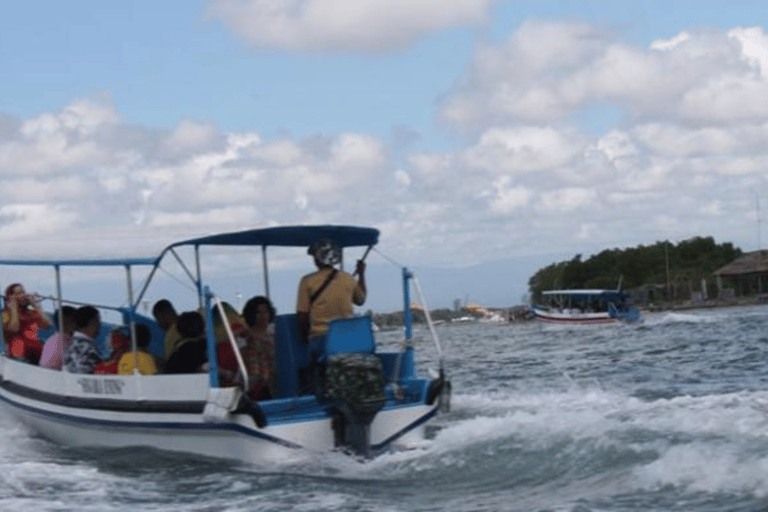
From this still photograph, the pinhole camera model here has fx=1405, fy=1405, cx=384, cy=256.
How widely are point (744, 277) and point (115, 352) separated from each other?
78.9 meters

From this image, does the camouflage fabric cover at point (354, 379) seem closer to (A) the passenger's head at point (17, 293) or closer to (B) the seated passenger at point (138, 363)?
(B) the seated passenger at point (138, 363)

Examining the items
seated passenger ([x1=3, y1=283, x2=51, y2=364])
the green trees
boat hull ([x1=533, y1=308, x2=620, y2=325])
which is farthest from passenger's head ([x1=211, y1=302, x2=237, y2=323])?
the green trees

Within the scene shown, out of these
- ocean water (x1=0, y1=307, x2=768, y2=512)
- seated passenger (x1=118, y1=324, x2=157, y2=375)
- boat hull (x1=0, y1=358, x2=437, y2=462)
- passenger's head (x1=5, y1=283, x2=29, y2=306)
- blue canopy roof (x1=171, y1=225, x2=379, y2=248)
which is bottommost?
ocean water (x1=0, y1=307, x2=768, y2=512)

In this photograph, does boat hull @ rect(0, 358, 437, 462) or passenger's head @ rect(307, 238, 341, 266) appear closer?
boat hull @ rect(0, 358, 437, 462)

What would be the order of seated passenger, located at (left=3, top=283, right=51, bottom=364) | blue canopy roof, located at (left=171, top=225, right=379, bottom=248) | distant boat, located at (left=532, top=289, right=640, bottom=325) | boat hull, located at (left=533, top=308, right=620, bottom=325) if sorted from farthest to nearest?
boat hull, located at (left=533, top=308, right=620, bottom=325)
distant boat, located at (left=532, top=289, right=640, bottom=325)
seated passenger, located at (left=3, top=283, right=51, bottom=364)
blue canopy roof, located at (left=171, top=225, right=379, bottom=248)

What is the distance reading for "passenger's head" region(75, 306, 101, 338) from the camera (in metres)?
14.2

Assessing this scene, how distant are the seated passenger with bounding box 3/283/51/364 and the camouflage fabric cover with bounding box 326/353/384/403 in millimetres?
5120

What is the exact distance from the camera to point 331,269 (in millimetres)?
12906

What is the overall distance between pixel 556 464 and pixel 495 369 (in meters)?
16.3

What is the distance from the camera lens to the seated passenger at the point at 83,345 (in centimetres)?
1397

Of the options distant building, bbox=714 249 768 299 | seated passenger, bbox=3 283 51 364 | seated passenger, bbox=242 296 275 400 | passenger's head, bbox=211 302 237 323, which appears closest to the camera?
seated passenger, bbox=242 296 275 400

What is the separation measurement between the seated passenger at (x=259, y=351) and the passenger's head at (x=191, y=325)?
44 cm

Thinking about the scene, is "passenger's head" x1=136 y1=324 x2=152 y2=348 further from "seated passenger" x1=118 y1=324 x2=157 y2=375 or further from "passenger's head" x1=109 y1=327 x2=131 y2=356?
"seated passenger" x1=118 y1=324 x2=157 y2=375

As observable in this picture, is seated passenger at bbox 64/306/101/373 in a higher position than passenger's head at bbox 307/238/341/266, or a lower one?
lower
